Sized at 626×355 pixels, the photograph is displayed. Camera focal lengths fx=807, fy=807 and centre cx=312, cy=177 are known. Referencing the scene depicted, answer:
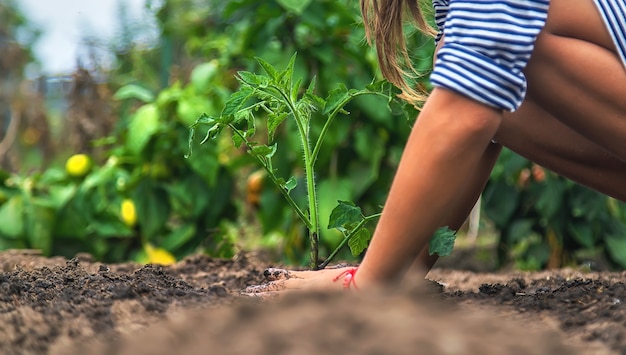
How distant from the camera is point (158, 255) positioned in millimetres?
3193

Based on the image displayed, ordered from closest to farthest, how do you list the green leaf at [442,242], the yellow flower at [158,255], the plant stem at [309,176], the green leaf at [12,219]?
the green leaf at [442,242] < the plant stem at [309,176] < the green leaf at [12,219] < the yellow flower at [158,255]

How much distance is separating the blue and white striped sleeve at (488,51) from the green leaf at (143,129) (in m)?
2.00

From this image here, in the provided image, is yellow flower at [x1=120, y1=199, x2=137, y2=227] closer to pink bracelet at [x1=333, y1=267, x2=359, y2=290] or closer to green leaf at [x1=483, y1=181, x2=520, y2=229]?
green leaf at [x1=483, y1=181, x2=520, y2=229]

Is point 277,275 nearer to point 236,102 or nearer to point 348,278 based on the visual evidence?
point 348,278

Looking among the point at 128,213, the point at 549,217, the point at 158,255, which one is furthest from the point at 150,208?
the point at 549,217

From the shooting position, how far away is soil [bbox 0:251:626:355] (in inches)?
34.2

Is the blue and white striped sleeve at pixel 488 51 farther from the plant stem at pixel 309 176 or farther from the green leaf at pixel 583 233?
the green leaf at pixel 583 233

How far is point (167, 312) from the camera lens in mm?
1302

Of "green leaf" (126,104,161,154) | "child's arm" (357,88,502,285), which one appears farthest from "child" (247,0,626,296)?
"green leaf" (126,104,161,154)

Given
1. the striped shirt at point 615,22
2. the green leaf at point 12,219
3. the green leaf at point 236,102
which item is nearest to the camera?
the striped shirt at point 615,22

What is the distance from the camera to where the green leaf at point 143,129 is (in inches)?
126

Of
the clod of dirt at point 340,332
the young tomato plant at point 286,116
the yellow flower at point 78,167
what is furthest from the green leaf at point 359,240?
the yellow flower at point 78,167

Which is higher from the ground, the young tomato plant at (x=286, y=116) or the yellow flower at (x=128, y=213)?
the young tomato plant at (x=286, y=116)

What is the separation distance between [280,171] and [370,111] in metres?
0.44
